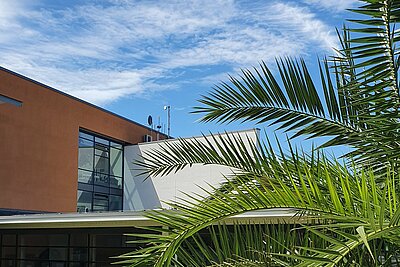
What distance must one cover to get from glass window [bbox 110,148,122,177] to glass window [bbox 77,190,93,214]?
69.1 inches

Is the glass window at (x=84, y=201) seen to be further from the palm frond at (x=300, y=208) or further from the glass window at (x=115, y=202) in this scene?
the palm frond at (x=300, y=208)

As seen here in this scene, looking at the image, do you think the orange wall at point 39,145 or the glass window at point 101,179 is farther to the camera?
the glass window at point 101,179

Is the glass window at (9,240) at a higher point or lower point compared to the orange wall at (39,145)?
lower

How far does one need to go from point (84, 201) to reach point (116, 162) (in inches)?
110

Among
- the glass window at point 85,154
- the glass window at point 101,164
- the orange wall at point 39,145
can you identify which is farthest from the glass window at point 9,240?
the glass window at point 101,164

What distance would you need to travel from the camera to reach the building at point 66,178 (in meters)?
13.9

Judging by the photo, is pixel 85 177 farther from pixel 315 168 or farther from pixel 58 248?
pixel 315 168

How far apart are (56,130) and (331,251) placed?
19973 mm

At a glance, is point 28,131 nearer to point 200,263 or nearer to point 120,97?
point 120,97

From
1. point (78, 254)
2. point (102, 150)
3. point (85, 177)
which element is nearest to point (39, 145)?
point (85, 177)

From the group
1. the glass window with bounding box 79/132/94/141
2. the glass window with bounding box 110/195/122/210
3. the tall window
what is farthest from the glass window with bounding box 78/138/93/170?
the glass window with bounding box 110/195/122/210

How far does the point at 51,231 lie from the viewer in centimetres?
1354

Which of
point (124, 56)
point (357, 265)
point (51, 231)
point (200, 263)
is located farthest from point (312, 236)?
point (124, 56)

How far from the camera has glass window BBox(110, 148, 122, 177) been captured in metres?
24.9
